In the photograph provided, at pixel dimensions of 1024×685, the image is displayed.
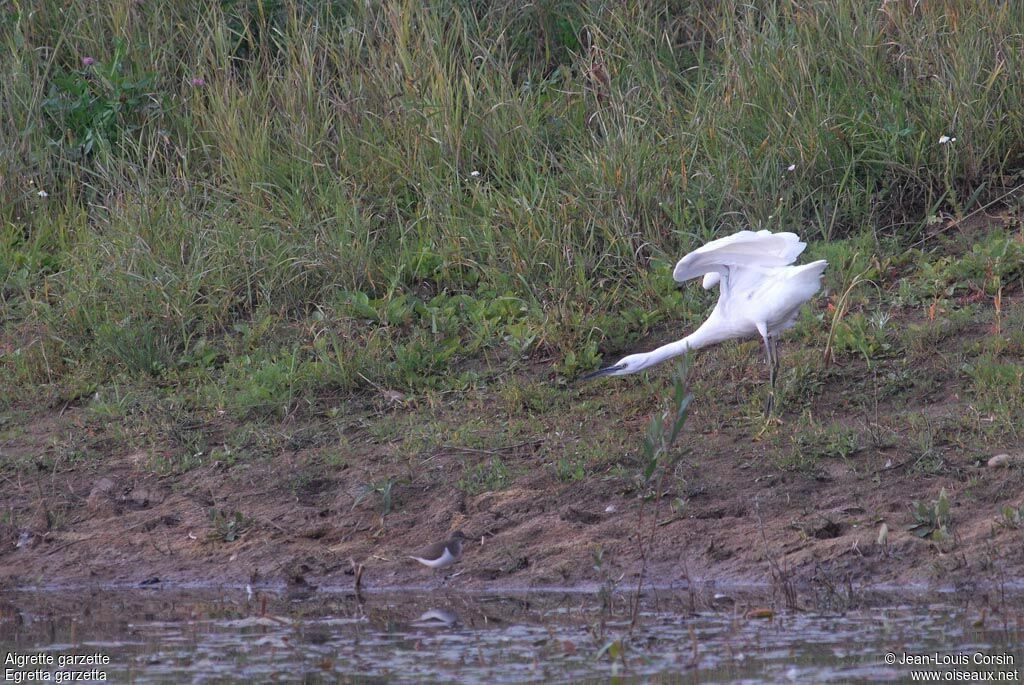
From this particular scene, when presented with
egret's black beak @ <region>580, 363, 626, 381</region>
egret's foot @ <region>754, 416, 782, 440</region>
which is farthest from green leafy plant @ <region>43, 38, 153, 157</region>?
egret's foot @ <region>754, 416, 782, 440</region>

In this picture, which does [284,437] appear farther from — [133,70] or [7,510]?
[133,70]

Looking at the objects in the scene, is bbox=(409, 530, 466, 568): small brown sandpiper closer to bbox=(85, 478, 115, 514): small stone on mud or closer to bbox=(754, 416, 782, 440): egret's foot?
bbox=(754, 416, 782, 440): egret's foot

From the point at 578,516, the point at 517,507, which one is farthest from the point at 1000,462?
the point at 517,507

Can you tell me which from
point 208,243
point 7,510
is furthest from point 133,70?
point 7,510

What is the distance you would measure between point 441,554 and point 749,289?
1.93 meters

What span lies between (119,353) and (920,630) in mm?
4231

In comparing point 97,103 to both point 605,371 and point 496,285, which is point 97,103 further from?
point 605,371

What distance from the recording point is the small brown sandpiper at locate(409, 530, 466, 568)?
199 inches

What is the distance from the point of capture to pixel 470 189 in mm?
7410

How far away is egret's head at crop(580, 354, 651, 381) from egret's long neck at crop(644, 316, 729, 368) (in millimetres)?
15

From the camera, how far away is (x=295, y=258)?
720cm

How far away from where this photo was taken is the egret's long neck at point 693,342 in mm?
6062

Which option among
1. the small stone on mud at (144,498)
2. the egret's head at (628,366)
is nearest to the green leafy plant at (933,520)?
the egret's head at (628,366)

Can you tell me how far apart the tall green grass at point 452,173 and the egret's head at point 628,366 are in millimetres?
341
